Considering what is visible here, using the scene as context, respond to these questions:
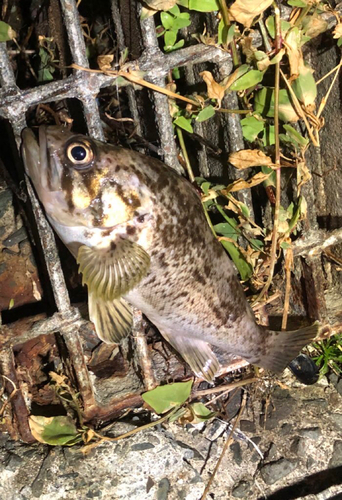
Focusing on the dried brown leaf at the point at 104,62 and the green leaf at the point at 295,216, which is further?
the green leaf at the point at 295,216

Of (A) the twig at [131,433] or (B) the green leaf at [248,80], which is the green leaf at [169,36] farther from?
(A) the twig at [131,433]

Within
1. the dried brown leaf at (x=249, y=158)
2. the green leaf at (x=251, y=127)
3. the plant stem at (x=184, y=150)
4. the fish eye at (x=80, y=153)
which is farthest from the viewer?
the plant stem at (x=184, y=150)

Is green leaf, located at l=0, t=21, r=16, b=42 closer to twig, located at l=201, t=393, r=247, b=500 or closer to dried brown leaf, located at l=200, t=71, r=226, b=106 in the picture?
dried brown leaf, located at l=200, t=71, r=226, b=106

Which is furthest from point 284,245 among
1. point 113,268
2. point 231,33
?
point 231,33

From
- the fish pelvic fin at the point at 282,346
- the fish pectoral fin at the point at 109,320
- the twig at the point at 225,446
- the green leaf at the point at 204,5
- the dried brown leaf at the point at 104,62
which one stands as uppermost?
the green leaf at the point at 204,5

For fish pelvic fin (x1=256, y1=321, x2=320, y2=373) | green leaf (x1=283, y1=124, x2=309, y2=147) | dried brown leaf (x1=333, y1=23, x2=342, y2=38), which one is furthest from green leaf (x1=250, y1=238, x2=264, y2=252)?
dried brown leaf (x1=333, y1=23, x2=342, y2=38)

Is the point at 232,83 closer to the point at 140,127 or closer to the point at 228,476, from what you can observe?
the point at 140,127

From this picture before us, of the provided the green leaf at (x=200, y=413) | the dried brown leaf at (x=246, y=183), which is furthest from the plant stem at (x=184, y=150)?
the green leaf at (x=200, y=413)

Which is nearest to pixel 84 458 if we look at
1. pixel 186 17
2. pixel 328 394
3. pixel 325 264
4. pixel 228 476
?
pixel 228 476
